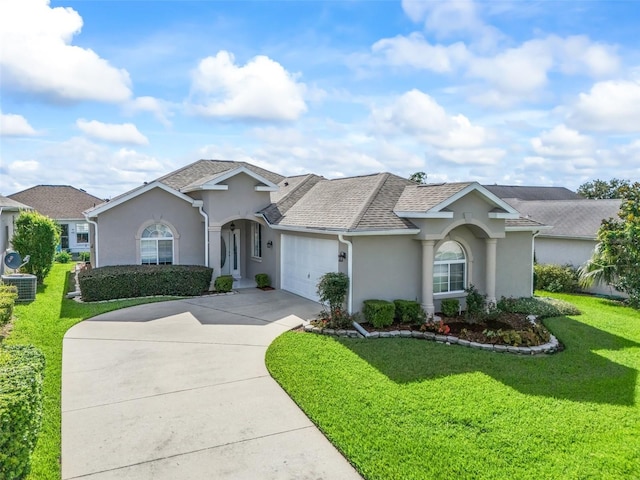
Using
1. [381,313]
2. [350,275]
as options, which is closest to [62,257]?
[350,275]

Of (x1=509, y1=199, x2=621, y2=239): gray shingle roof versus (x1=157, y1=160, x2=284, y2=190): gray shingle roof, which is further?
(x1=509, y1=199, x2=621, y2=239): gray shingle roof

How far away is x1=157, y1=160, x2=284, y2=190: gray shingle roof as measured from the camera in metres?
21.5

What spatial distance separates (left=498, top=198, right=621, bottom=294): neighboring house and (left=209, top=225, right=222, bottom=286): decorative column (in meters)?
17.7

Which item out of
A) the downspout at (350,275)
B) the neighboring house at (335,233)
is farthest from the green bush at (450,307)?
the downspout at (350,275)

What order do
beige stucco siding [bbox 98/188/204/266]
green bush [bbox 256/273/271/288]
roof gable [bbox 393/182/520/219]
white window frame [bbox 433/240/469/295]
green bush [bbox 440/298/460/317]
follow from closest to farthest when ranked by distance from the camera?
roof gable [bbox 393/182/520/219], green bush [bbox 440/298/460/317], white window frame [bbox 433/240/469/295], beige stucco siding [bbox 98/188/204/266], green bush [bbox 256/273/271/288]

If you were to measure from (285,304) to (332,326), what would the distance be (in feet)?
11.9

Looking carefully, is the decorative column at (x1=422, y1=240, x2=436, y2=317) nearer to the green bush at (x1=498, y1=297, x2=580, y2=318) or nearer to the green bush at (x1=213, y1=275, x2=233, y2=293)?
the green bush at (x1=498, y1=297, x2=580, y2=318)

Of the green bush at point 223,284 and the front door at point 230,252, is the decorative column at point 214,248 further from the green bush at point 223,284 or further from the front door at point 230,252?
the front door at point 230,252

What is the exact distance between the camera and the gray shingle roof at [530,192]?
4328 centimetres

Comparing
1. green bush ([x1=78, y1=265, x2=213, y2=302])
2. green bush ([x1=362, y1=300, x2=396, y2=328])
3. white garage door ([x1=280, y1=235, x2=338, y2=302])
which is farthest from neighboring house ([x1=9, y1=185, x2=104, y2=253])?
green bush ([x1=362, y1=300, x2=396, y2=328])

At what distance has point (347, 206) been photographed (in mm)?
15969

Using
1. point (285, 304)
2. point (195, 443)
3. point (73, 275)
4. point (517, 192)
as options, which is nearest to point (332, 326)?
point (285, 304)

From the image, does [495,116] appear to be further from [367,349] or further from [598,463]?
[598,463]

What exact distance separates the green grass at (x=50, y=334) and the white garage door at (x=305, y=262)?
17.2ft
